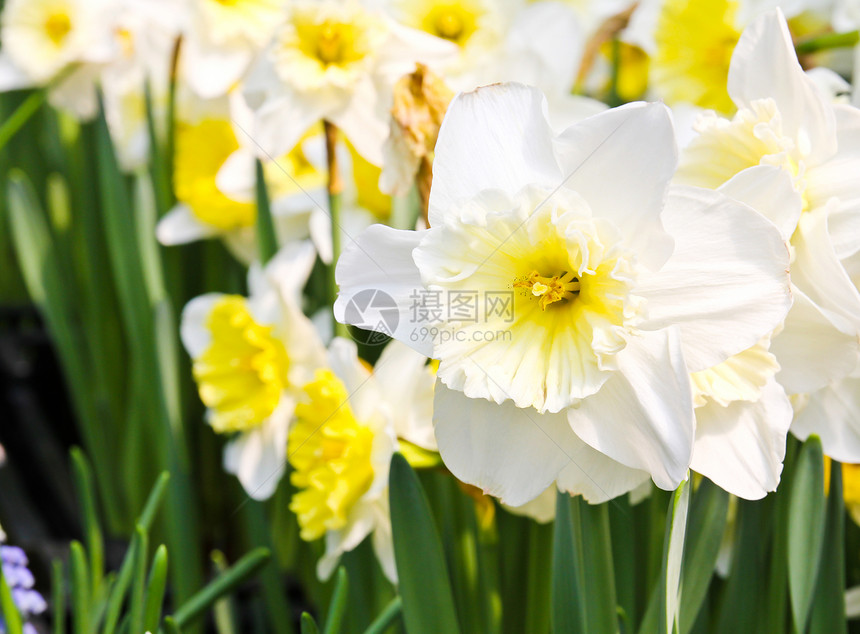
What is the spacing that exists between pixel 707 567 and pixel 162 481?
1.95ft

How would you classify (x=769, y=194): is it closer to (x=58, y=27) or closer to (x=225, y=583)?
(x=225, y=583)

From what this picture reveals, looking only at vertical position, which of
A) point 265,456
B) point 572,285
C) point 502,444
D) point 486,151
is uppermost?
point 486,151

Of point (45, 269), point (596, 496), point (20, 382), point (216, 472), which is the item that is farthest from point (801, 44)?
point (20, 382)

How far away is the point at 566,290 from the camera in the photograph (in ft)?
2.11

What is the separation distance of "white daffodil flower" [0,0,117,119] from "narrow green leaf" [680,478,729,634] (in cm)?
125

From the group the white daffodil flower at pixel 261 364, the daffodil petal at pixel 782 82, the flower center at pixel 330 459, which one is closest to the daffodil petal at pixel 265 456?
the white daffodil flower at pixel 261 364

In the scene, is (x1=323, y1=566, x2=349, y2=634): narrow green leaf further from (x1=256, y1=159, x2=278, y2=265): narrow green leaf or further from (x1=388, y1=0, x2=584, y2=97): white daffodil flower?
(x1=388, y1=0, x2=584, y2=97): white daffodil flower

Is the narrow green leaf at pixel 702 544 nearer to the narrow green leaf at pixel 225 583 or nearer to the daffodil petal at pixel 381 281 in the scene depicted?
the daffodil petal at pixel 381 281

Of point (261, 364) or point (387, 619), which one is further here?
point (261, 364)

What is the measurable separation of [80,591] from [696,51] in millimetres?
1126

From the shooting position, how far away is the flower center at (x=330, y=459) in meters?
0.90

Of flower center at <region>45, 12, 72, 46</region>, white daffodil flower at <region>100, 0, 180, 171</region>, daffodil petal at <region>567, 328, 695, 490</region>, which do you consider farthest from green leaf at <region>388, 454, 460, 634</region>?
flower center at <region>45, 12, 72, 46</region>

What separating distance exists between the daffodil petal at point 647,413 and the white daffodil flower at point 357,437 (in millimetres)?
320

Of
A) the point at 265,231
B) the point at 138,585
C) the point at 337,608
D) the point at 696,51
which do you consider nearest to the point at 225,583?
the point at 138,585
